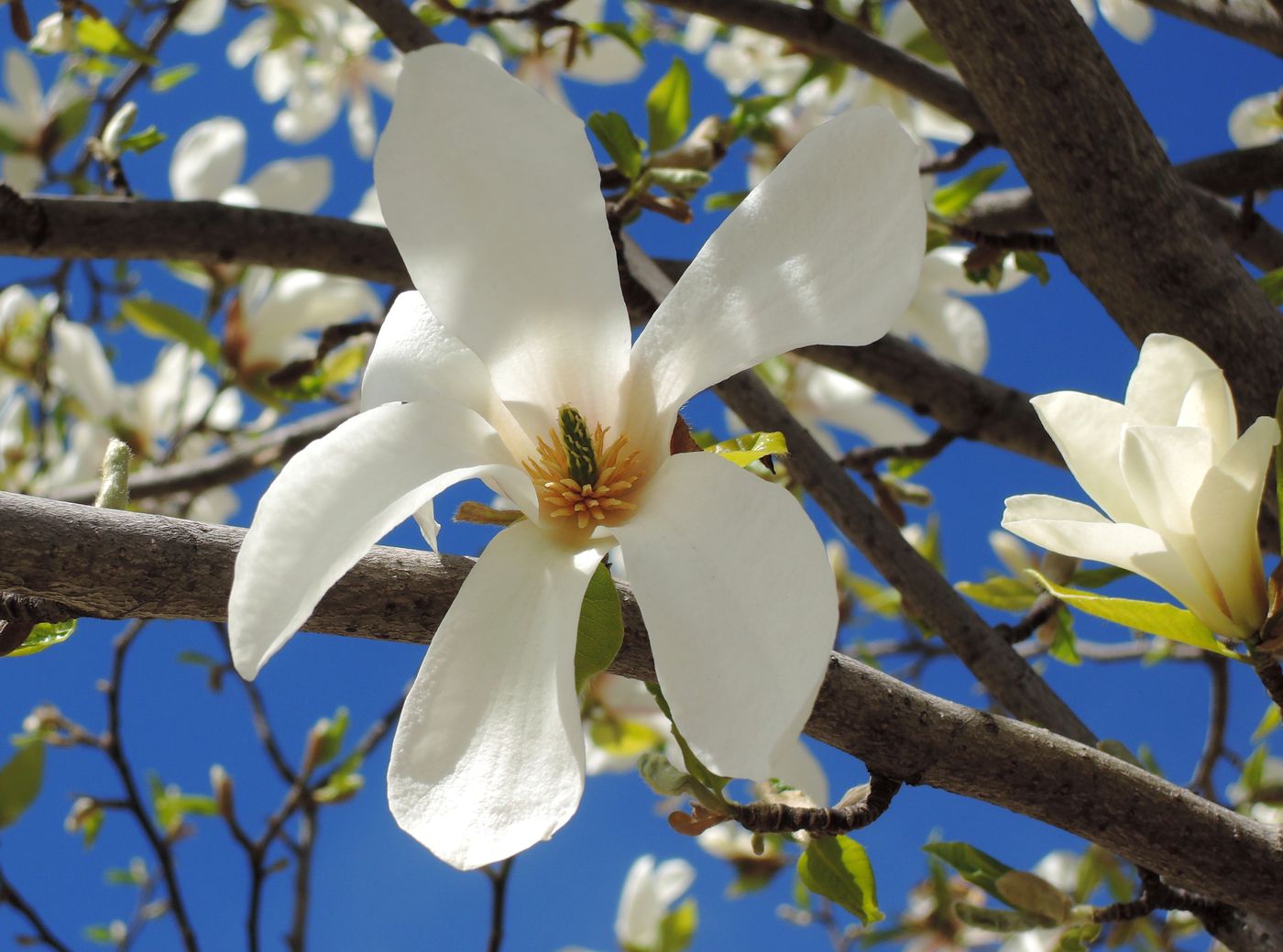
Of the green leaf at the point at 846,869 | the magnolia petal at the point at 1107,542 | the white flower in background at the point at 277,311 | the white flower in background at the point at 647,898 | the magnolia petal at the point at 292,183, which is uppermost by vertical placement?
the magnolia petal at the point at 1107,542

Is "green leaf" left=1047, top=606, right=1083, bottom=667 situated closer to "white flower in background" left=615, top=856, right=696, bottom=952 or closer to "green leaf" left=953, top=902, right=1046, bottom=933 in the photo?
"green leaf" left=953, top=902, right=1046, bottom=933

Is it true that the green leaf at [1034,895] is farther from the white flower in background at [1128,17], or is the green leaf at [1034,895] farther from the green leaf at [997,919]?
the white flower in background at [1128,17]

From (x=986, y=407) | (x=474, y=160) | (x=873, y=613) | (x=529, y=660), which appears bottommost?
(x=873, y=613)

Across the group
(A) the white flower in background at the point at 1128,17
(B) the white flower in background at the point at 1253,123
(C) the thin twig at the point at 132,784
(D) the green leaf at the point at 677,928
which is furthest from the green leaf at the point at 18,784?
(B) the white flower in background at the point at 1253,123

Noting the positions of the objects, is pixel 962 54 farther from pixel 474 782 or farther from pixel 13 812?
pixel 13 812

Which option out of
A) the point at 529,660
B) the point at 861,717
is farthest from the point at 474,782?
the point at 861,717

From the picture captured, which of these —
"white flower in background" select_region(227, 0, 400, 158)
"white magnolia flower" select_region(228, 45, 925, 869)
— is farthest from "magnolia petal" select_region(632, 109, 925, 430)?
"white flower in background" select_region(227, 0, 400, 158)

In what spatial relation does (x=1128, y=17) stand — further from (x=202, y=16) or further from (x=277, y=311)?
(x=202, y=16)
